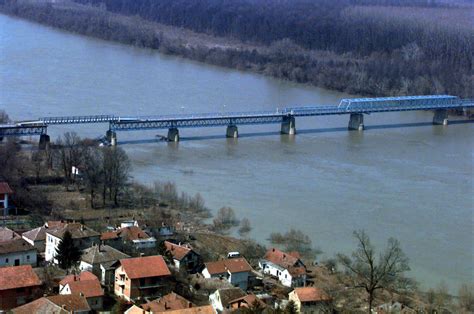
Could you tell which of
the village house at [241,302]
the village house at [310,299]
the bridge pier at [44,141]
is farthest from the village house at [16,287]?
the bridge pier at [44,141]

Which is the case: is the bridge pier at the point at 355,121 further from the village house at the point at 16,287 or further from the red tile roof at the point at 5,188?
the village house at the point at 16,287

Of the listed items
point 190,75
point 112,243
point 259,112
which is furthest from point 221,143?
point 190,75

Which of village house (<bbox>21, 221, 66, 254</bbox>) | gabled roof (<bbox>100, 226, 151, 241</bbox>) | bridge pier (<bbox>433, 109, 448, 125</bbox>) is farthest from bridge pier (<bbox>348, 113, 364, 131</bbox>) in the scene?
village house (<bbox>21, 221, 66, 254</bbox>)

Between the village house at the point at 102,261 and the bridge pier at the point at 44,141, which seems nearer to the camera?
the village house at the point at 102,261

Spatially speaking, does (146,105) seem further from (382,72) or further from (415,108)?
(382,72)

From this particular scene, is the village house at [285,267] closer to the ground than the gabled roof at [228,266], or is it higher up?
closer to the ground

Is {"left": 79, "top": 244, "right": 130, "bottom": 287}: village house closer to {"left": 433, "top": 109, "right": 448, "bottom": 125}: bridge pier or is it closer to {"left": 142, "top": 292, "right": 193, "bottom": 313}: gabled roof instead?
{"left": 142, "top": 292, "right": 193, "bottom": 313}: gabled roof
